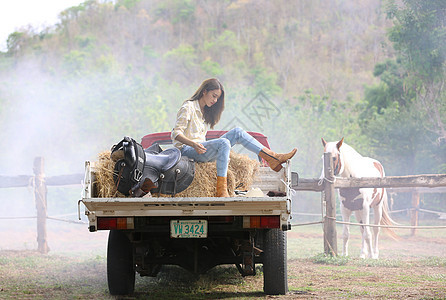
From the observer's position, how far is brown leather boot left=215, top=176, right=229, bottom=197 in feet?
15.7

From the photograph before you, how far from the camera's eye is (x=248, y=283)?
20.2ft

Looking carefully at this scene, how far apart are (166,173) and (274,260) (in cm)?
137

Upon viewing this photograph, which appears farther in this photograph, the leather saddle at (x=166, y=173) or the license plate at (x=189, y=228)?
the license plate at (x=189, y=228)

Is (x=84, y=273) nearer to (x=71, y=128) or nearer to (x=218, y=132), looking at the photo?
(x=218, y=132)

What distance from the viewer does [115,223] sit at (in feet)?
15.3

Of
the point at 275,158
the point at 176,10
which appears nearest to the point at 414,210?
the point at 275,158

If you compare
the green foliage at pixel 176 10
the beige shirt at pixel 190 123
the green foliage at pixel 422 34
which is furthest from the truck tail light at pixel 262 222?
the green foliage at pixel 176 10

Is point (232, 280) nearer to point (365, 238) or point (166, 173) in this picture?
point (166, 173)

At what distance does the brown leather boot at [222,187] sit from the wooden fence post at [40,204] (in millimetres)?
6557

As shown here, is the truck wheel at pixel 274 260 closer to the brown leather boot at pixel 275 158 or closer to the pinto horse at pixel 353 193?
the brown leather boot at pixel 275 158

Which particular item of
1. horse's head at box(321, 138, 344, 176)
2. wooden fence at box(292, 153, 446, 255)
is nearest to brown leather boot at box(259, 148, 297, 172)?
wooden fence at box(292, 153, 446, 255)

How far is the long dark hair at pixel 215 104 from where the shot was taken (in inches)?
214

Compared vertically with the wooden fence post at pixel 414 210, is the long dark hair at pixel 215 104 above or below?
above

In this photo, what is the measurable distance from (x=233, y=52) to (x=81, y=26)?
27624 millimetres
